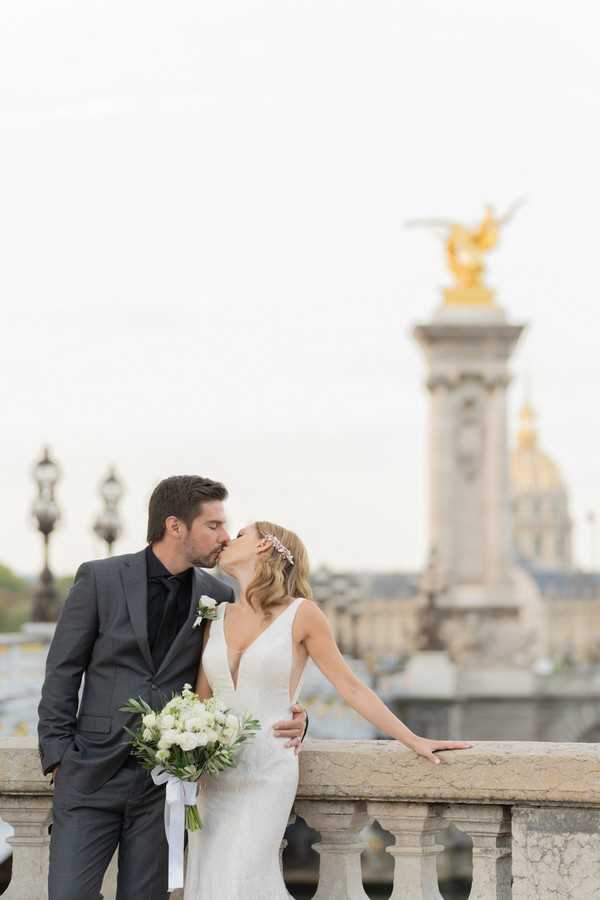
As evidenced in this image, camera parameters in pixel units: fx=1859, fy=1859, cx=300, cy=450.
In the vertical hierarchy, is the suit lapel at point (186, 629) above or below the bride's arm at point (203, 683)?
above

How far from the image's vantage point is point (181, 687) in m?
6.47

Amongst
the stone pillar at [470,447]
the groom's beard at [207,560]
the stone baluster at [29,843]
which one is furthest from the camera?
the stone pillar at [470,447]

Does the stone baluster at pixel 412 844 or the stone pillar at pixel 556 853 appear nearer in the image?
the stone pillar at pixel 556 853

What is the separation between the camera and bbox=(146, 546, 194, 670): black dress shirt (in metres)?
6.55

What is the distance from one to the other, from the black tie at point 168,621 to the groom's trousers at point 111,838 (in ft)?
1.37

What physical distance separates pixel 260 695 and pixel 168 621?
0.44m

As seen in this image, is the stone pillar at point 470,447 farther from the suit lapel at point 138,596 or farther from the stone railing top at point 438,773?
the suit lapel at point 138,596

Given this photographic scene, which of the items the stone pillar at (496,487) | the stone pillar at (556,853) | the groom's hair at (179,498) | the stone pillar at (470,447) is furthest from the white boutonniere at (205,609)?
the stone pillar at (496,487)

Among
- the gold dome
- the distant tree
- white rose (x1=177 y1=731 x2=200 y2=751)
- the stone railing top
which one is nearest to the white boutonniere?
white rose (x1=177 y1=731 x2=200 y2=751)

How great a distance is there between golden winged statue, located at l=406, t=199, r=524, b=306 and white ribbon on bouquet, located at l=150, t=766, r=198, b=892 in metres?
60.8

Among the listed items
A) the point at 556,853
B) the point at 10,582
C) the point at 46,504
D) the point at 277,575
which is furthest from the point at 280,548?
the point at 10,582

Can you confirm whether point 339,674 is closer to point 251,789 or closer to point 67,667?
point 251,789

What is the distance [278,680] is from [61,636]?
762 mm

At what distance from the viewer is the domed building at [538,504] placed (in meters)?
183
